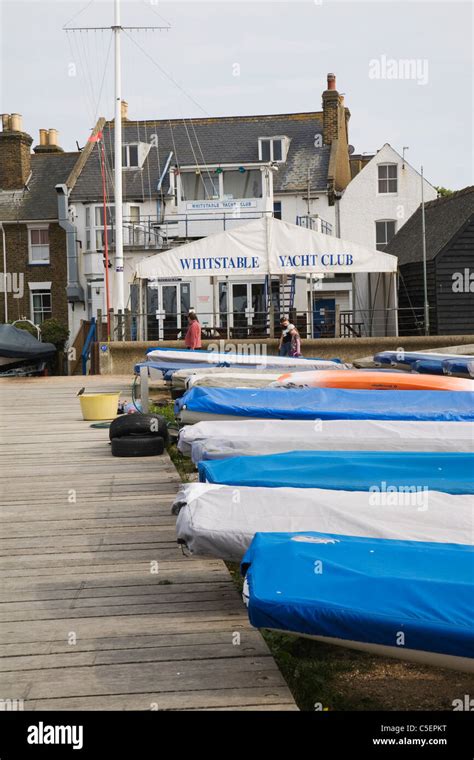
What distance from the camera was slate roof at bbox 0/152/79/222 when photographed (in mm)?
46875

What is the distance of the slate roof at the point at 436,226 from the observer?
34.7 m

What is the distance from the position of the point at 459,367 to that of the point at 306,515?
12.9 m

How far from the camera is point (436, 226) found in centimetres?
3744

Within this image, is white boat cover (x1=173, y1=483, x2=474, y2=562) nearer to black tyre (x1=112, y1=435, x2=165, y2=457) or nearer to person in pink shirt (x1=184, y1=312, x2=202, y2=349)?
black tyre (x1=112, y1=435, x2=165, y2=457)

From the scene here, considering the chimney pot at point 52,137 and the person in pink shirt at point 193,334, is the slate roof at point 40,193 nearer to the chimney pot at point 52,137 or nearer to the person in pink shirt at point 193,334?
the chimney pot at point 52,137

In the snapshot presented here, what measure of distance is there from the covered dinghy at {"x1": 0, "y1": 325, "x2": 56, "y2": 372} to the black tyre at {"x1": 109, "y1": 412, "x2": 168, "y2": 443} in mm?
22868

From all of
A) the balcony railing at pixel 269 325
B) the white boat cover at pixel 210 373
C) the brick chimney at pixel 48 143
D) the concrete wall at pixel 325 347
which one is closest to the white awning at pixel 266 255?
the balcony railing at pixel 269 325

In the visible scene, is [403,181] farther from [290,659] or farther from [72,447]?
[290,659]

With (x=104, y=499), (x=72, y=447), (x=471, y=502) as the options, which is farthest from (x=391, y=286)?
(x=471, y=502)

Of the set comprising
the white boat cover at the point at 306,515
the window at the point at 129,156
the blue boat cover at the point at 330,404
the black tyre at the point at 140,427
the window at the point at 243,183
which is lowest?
the black tyre at the point at 140,427

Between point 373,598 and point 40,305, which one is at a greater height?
point 40,305

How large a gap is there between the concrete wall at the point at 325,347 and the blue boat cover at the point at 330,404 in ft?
46.8

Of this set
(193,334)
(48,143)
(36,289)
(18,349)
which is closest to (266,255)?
(193,334)

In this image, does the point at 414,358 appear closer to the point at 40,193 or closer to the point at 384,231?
the point at 384,231
